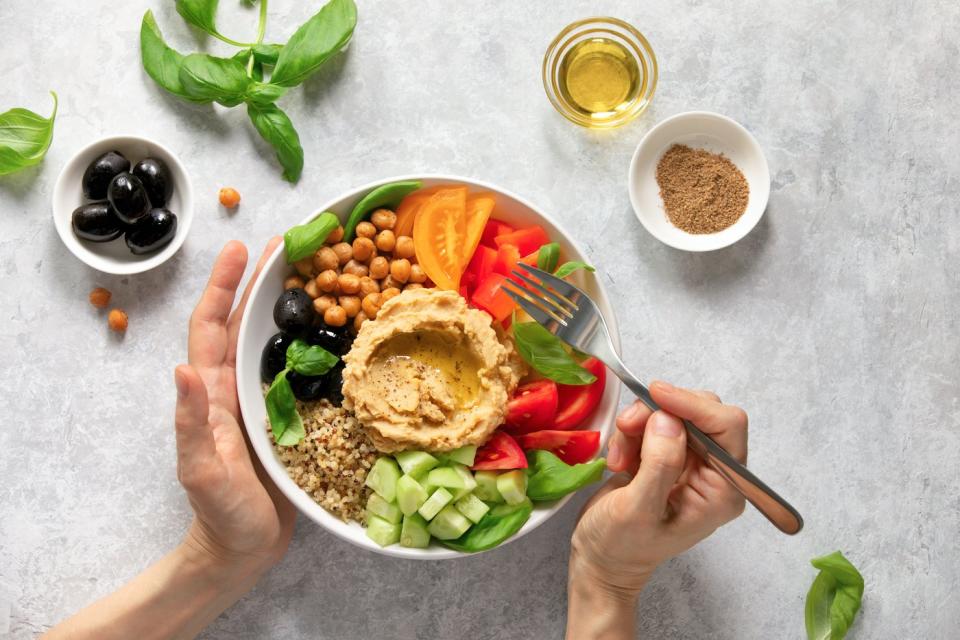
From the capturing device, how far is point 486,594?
2795 mm

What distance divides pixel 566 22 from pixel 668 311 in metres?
0.99

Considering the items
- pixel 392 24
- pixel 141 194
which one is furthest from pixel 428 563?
pixel 392 24

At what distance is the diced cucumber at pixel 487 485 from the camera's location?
7.89 ft

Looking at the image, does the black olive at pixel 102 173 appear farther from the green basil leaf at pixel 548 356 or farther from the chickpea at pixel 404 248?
the green basil leaf at pixel 548 356

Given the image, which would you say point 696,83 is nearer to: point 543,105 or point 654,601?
point 543,105

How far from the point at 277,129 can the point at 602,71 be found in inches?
41.3

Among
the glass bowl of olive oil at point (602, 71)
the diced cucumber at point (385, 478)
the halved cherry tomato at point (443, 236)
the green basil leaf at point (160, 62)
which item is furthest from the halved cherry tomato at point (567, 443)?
the green basil leaf at point (160, 62)

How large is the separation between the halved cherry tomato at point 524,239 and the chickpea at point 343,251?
423 millimetres

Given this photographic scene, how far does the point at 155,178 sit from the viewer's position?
265 centimetres

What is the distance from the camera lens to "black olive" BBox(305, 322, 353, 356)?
2475 mm

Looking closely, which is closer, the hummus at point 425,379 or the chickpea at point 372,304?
the hummus at point 425,379

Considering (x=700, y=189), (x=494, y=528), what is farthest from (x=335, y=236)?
(x=700, y=189)

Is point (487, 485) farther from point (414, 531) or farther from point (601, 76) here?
point (601, 76)

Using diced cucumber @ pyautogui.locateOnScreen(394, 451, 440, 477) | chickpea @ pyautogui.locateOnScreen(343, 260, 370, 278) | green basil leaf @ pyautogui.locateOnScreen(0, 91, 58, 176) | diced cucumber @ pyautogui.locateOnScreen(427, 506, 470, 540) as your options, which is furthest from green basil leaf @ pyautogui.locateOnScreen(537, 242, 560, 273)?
green basil leaf @ pyautogui.locateOnScreen(0, 91, 58, 176)
